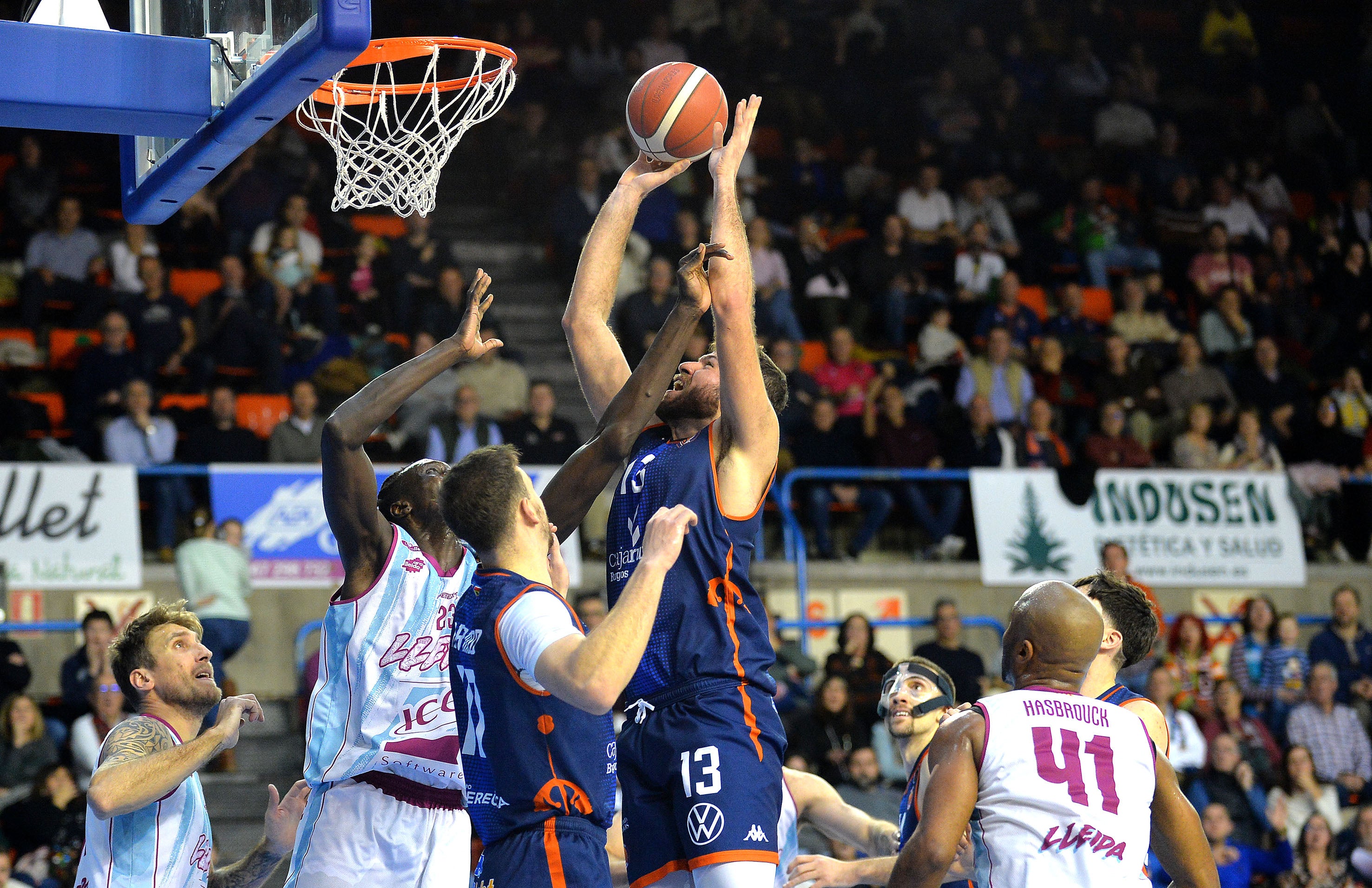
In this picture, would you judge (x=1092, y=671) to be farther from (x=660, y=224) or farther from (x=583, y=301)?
(x=660, y=224)

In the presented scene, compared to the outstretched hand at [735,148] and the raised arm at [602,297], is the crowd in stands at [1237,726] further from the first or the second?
the outstretched hand at [735,148]

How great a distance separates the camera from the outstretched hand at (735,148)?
4.82 m

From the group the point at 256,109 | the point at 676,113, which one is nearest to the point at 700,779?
the point at 256,109

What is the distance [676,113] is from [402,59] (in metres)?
1.18

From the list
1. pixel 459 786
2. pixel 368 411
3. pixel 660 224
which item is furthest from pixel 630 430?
pixel 660 224

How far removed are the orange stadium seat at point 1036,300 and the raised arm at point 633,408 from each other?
1198 cm

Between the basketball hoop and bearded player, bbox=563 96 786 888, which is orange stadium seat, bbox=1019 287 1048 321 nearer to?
the basketball hoop

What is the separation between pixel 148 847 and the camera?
15.8 feet

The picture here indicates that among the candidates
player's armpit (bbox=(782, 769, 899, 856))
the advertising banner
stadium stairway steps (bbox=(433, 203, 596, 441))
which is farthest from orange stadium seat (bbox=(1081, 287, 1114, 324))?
player's armpit (bbox=(782, 769, 899, 856))

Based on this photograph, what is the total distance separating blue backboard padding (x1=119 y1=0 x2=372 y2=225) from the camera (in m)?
4.21

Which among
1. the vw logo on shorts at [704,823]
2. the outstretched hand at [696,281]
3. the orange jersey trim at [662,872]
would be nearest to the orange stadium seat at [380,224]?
the outstretched hand at [696,281]

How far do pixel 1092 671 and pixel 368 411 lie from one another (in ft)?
8.32

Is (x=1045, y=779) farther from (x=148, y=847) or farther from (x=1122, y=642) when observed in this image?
(x=148, y=847)

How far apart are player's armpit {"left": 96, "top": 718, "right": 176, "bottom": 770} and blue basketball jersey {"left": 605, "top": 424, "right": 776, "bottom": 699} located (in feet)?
4.86
